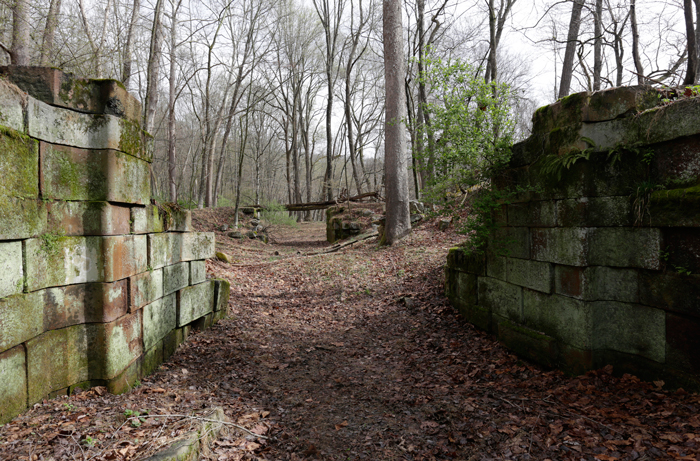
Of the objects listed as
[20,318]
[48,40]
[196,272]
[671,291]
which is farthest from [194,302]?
[48,40]

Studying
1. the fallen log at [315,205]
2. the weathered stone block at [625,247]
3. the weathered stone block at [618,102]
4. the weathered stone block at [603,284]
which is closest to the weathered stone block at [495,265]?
the weathered stone block at [603,284]

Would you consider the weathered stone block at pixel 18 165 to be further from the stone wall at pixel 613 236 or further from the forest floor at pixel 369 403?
the stone wall at pixel 613 236

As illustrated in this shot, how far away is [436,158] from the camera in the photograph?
5.45 m

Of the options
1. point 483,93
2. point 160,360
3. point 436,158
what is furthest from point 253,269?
point 483,93

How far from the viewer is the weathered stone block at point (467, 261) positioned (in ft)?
18.2

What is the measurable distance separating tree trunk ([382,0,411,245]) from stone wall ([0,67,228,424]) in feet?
24.4

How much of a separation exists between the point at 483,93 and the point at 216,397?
4.85 m

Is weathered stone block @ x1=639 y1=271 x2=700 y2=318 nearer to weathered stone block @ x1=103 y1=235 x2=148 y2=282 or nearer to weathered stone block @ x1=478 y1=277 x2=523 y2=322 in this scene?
weathered stone block @ x1=478 y1=277 x2=523 y2=322

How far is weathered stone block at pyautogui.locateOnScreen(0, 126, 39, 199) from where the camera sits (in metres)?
2.71

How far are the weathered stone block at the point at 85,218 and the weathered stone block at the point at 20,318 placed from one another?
0.60 metres

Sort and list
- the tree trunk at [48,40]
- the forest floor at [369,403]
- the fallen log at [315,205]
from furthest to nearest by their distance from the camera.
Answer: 1. the fallen log at [315,205]
2. the tree trunk at [48,40]
3. the forest floor at [369,403]

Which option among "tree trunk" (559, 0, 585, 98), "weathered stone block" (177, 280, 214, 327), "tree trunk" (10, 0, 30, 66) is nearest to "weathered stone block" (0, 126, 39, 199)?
"weathered stone block" (177, 280, 214, 327)

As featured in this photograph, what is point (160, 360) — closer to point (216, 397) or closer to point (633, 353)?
point (216, 397)

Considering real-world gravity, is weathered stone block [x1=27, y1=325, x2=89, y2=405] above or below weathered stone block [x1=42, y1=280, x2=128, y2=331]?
below
